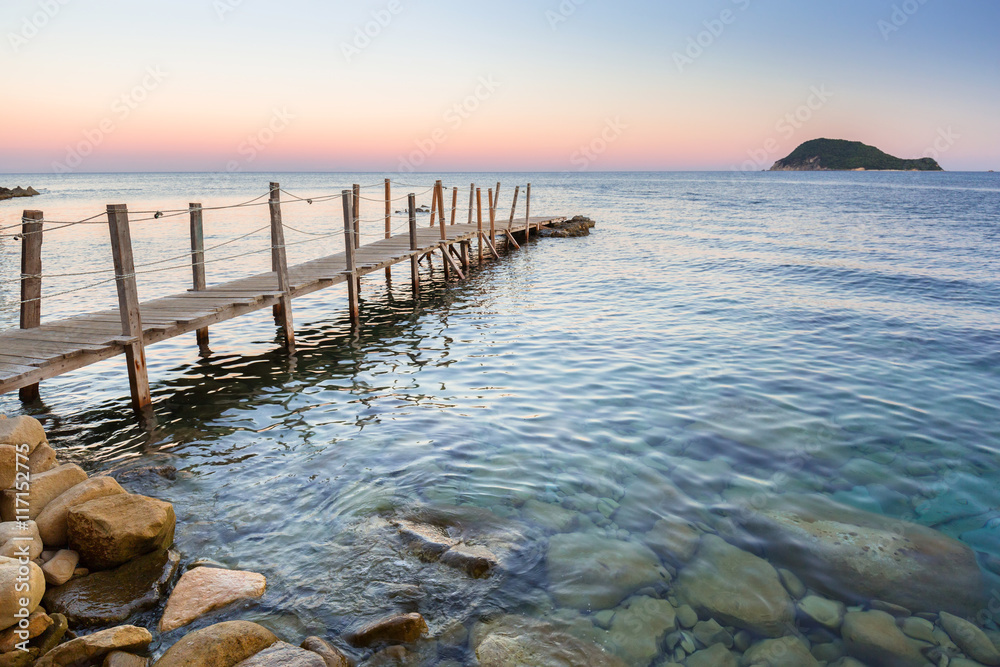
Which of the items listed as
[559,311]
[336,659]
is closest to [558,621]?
[336,659]

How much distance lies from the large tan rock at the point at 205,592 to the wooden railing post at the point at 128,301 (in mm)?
4219

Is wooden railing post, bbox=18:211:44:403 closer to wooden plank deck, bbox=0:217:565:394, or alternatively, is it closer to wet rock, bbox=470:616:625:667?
wooden plank deck, bbox=0:217:565:394

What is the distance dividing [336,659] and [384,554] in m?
1.28

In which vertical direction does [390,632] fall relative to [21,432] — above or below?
below

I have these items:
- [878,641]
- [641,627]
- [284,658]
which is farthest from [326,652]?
[878,641]

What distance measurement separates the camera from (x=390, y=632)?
13.6 feet

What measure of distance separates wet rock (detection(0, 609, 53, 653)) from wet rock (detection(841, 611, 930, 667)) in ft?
17.6

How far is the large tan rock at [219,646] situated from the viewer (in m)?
3.57

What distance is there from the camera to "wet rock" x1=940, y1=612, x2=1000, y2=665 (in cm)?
414

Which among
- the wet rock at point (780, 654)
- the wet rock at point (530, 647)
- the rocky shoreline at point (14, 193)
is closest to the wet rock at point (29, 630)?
the wet rock at point (530, 647)

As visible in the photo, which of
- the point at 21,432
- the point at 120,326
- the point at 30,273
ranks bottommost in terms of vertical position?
the point at 21,432

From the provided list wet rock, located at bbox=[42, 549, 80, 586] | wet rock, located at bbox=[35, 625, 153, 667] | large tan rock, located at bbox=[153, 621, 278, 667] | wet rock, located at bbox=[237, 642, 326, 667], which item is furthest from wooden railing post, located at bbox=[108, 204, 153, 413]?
wet rock, located at bbox=[237, 642, 326, 667]

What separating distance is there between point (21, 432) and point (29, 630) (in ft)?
7.15

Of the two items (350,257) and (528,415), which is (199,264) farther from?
(528,415)
